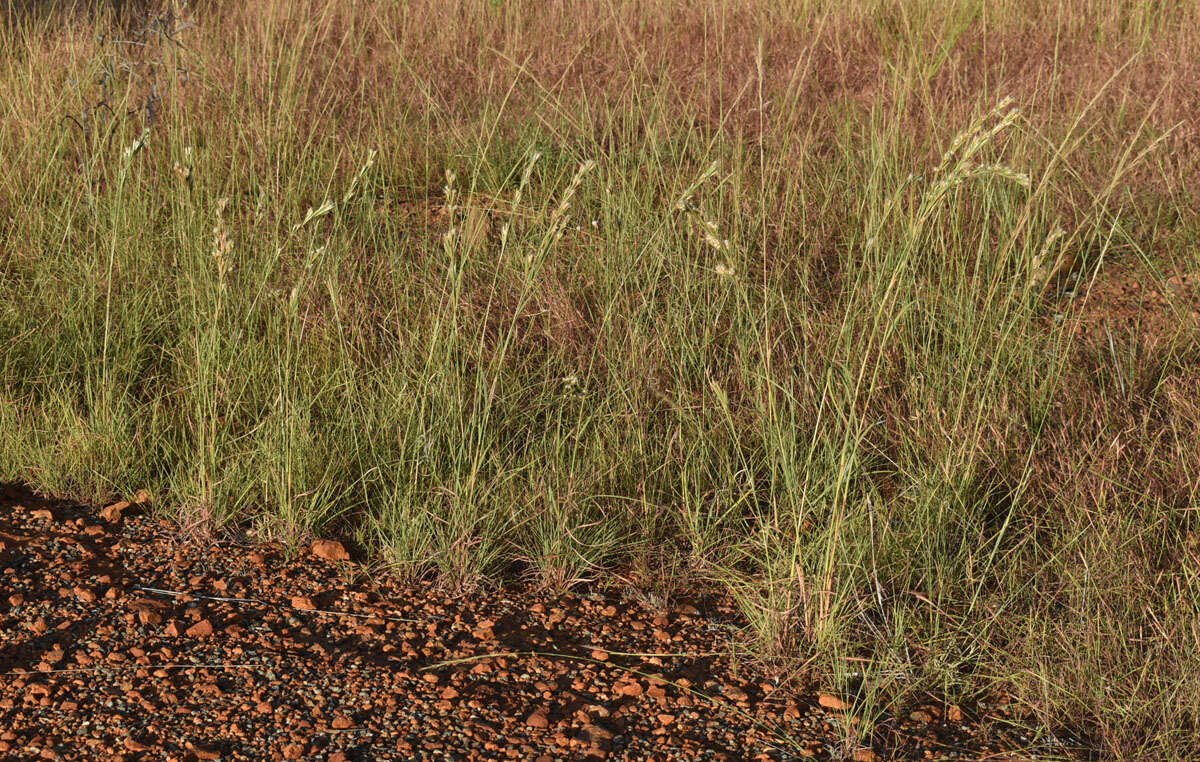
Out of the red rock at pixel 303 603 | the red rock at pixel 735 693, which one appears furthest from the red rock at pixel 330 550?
the red rock at pixel 735 693

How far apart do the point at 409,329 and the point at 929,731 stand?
1.62 metres

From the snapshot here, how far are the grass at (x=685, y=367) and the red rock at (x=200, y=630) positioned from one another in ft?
1.14

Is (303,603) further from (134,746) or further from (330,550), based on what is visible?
(134,746)

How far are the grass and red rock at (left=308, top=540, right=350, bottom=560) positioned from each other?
52mm

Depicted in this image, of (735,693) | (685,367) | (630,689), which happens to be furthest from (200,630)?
(685,367)

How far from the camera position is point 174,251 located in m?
3.30

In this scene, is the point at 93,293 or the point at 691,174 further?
the point at 691,174

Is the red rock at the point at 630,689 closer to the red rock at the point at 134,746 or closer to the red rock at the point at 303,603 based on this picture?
the red rock at the point at 303,603

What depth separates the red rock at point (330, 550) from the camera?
99.7 inches

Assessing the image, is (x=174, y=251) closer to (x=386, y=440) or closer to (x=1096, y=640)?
(x=386, y=440)

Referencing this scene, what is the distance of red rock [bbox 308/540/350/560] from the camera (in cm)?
253

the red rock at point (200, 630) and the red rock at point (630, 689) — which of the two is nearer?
the red rock at point (630, 689)

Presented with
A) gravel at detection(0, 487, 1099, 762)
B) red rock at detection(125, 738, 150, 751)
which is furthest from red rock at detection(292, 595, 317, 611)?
red rock at detection(125, 738, 150, 751)

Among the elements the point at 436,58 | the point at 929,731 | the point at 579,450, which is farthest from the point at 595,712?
the point at 436,58
